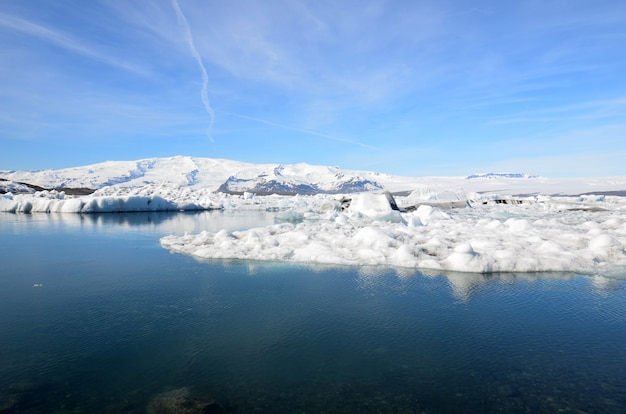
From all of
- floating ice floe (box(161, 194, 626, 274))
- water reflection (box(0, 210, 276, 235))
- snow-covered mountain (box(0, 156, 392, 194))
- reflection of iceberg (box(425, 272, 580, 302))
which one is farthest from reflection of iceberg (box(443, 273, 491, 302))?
snow-covered mountain (box(0, 156, 392, 194))

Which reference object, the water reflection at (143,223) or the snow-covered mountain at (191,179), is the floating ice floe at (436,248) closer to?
the water reflection at (143,223)

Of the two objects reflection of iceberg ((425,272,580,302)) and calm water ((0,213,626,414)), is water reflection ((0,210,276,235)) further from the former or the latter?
reflection of iceberg ((425,272,580,302))

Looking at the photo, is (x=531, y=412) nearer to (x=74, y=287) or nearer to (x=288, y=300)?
(x=288, y=300)

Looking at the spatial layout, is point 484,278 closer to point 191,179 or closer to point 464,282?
point 464,282

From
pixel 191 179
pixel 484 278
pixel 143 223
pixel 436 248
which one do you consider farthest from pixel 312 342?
pixel 191 179

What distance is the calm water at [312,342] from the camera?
393 cm

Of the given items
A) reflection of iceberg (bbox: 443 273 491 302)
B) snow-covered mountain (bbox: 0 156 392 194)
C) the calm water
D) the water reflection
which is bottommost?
the calm water

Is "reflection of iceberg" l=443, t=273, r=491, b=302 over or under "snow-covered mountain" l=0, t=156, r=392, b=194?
under

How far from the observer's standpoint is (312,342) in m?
5.24

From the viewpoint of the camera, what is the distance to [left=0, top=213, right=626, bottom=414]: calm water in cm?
393

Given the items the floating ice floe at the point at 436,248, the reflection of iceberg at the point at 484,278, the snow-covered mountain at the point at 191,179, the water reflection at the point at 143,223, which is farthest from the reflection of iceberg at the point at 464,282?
the snow-covered mountain at the point at 191,179

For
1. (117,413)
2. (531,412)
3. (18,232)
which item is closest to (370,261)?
(531,412)

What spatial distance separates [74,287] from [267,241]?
552cm

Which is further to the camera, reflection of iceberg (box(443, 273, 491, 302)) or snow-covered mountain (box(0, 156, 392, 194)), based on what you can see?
snow-covered mountain (box(0, 156, 392, 194))
